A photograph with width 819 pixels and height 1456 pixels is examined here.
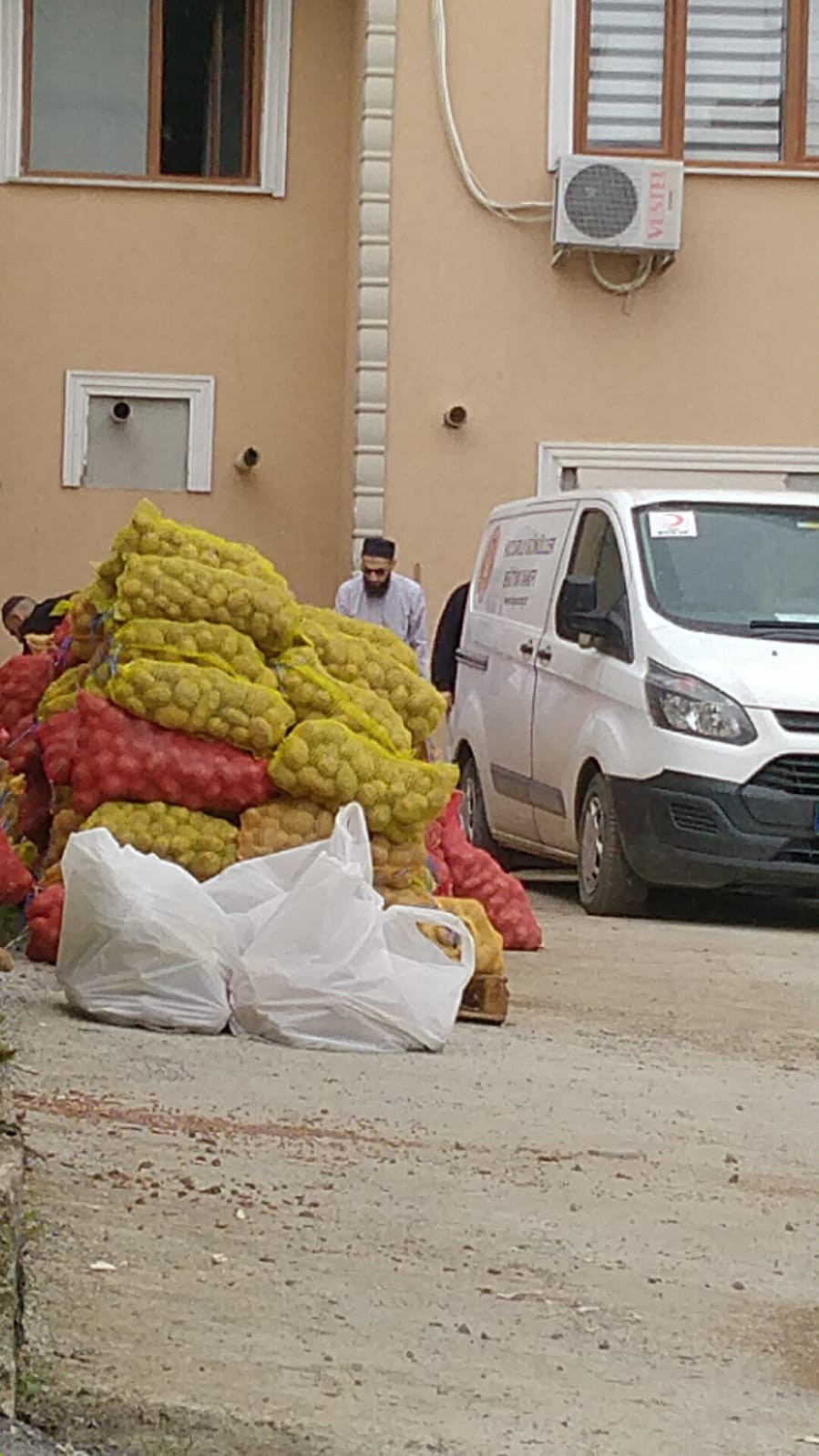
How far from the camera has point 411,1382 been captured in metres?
4.12

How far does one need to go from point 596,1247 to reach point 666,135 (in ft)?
43.8

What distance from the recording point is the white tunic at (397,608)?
13.6 meters

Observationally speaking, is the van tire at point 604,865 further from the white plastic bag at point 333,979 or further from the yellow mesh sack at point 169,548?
the white plastic bag at point 333,979

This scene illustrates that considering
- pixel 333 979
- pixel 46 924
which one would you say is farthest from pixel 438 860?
pixel 333 979

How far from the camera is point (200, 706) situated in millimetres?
8133

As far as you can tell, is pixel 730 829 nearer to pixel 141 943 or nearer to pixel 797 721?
pixel 797 721

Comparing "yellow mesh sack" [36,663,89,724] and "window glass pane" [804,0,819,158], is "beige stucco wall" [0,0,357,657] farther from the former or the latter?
"yellow mesh sack" [36,663,89,724]

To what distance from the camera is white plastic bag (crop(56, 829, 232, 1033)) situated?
22.9 ft

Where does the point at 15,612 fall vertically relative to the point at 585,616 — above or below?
below

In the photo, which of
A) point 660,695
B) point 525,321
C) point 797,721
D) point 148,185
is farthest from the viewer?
point 148,185

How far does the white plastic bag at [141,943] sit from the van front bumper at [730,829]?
4025 mm

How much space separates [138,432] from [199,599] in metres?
10.2

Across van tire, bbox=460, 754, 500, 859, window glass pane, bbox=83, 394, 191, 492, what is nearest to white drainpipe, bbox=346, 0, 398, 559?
window glass pane, bbox=83, 394, 191, 492

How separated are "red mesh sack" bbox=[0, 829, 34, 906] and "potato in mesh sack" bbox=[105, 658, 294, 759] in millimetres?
561
